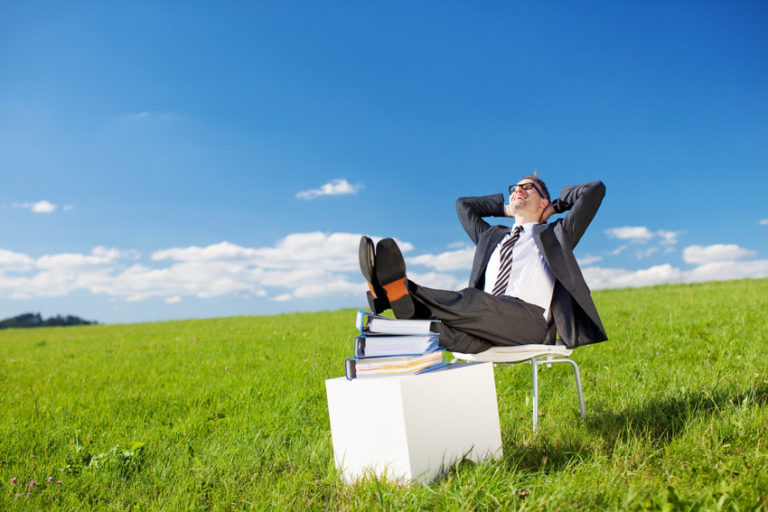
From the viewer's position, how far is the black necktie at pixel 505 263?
4141mm

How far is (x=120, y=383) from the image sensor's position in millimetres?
6707

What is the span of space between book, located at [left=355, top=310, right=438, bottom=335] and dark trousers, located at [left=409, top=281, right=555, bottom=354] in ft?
0.45

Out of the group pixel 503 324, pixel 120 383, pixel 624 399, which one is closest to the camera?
pixel 503 324

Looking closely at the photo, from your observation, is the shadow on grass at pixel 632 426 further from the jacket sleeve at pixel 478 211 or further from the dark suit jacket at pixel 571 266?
Result: the jacket sleeve at pixel 478 211

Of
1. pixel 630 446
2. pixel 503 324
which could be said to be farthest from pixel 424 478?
pixel 630 446

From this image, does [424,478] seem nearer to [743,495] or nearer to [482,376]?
[482,376]

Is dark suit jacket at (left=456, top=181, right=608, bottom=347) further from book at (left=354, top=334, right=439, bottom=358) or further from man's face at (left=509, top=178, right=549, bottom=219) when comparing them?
book at (left=354, top=334, right=439, bottom=358)

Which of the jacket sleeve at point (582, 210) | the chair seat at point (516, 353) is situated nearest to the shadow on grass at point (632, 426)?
the chair seat at point (516, 353)

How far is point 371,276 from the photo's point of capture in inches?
111

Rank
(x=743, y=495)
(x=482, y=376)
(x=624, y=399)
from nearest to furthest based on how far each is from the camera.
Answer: (x=743, y=495) → (x=482, y=376) → (x=624, y=399)

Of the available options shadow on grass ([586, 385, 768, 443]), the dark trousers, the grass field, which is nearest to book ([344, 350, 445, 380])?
the dark trousers

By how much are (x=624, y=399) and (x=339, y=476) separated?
9.17 feet

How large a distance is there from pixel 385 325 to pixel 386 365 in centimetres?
23

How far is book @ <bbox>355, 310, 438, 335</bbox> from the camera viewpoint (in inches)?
115
